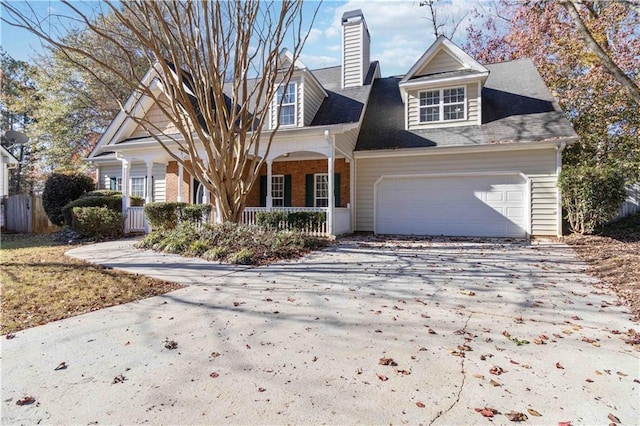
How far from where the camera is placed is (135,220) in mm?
12953

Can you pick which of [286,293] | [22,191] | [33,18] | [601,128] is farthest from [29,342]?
[22,191]

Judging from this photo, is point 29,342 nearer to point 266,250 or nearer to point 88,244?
point 266,250

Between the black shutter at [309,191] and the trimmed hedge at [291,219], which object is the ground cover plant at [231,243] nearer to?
the trimmed hedge at [291,219]

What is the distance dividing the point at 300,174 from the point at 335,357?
11.5 meters

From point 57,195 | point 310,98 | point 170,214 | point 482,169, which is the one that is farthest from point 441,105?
point 57,195

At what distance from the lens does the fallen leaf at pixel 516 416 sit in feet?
6.87

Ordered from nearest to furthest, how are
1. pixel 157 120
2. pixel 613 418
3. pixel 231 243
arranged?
pixel 613 418, pixel 231 243, pixel 157 120

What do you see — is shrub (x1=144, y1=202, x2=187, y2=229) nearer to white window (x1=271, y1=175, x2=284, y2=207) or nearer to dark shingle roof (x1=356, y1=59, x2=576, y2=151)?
white window (x1=271, y1=175, x2=284, y2=207)

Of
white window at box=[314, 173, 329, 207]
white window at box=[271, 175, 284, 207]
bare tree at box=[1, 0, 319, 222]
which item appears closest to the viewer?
bare tree at box=[1, 0, 319, 222]

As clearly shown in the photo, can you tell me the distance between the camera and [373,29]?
1582 cm

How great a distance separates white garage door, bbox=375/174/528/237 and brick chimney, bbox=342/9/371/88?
496cm

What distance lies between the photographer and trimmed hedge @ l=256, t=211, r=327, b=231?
1098 centimetres

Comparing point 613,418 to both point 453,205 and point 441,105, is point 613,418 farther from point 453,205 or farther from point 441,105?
point 441,105

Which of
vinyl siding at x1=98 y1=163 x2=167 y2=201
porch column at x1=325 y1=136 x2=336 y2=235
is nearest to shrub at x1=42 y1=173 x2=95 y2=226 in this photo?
vinyl siding at x1=98 y1=163 x2=167 y2=201
